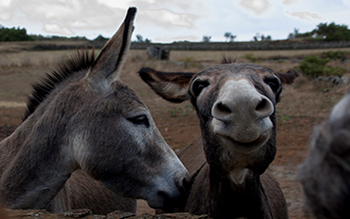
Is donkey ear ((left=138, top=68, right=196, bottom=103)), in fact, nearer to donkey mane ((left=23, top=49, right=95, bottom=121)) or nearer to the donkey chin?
donkey mane ((left=23, top=49, right=95, bottom=121))

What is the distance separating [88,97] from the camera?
273 centimetres

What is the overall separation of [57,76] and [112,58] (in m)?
0.76

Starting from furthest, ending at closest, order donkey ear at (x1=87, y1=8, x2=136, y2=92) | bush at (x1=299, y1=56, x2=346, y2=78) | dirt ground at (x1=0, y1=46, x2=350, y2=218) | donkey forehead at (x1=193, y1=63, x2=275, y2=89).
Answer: bush at (x1=299, y1=56, x2=346, y2=78), dirt ground at (x1=0, y1=46, x2=350, y2=218), donkey ear at (x1=87, y1=8, x2=136, y2=92), donkey forehead at (x1=193, y1=63, x2=275, y2=89)

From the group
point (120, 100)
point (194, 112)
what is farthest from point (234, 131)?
point (194, 112)

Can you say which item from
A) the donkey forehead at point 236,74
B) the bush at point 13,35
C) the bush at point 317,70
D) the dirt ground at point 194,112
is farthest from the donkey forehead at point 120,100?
the bush at point 13,35

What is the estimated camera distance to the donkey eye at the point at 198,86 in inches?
94.5

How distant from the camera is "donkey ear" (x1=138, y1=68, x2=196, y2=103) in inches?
116

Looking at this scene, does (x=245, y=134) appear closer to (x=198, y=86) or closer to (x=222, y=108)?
(x=222, y=108)

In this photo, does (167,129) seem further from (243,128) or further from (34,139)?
(243,128)

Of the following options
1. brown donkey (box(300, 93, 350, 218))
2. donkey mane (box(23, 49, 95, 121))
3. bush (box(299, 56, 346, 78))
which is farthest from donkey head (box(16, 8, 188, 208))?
bush (box(299, 56, 346, 78))

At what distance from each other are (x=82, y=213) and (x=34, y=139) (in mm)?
804

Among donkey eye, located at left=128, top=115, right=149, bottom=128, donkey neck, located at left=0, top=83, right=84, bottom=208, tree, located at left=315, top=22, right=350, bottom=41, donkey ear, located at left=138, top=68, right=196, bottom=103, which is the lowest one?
donkey neck, located at left=0, top=83, right=84, bottom=208

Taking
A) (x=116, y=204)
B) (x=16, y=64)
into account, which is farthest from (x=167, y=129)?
(x=16, y=64)

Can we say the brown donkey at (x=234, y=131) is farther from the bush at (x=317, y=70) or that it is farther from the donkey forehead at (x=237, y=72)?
the bush at (x=317, y=70)
